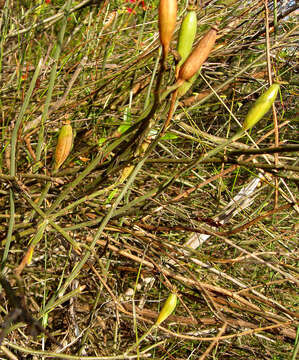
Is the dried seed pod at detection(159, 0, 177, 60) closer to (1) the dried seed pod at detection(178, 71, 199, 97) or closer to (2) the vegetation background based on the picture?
(1) the dried seed pod at detection(178, 71, 199, 97)

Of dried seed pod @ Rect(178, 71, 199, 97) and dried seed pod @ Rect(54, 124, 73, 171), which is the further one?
dried seed pod @ Rect(54, 124, 73, 171)

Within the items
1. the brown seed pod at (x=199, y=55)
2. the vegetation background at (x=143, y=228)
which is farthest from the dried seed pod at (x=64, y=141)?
the brown seed pod at (x=199, y=55)

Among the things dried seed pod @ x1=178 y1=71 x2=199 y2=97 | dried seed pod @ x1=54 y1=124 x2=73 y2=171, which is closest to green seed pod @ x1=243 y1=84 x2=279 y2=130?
dried seed pod @ x1=178 y1=71 x2=199 y2=97

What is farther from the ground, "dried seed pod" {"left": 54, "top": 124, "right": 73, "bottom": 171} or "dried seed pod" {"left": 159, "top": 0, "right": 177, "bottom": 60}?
"dried seed pod" {"left": 159, "top": 0, "right": 177, "bottom": 60}

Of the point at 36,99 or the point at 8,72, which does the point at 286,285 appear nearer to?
the point at 36,99

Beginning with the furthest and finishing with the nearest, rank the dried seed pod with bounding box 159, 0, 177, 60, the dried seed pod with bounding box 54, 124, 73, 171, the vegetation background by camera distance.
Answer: the vegetation background
the dried seed pod with bounding box 54, 124, 73, 171
the dried seed pod with bounding box 159, 0, 177, 60

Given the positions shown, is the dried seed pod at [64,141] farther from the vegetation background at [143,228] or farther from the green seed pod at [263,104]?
the green seed pod at [263,104]

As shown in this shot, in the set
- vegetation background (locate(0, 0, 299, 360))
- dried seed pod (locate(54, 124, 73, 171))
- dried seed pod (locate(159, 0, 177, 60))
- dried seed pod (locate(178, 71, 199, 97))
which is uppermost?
dried seed pod (locate(159, 0, 177, 60))

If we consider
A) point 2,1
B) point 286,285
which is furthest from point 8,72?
point 286,285

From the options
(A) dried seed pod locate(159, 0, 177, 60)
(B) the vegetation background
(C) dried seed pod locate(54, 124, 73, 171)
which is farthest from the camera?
(B) the vegetation background
